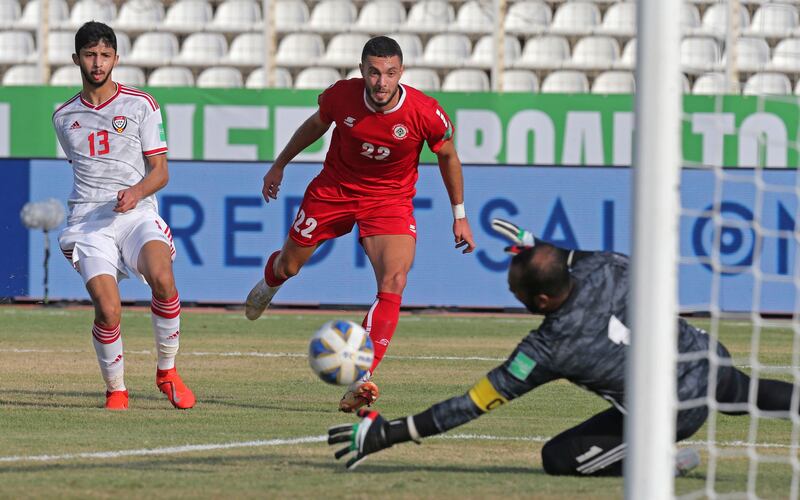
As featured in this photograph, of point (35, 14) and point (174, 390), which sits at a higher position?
point (35, 14)

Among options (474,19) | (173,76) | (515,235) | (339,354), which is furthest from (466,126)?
(515,235)

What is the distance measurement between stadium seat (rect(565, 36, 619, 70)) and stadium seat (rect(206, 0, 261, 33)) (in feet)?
15.7

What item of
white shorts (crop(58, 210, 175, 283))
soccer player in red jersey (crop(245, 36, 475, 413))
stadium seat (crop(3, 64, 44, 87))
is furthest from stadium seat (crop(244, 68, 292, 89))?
white shorts (crop(58, 210, 175, 283))

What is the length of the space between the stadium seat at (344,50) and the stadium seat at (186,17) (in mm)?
1936

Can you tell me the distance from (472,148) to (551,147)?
979 millimetres

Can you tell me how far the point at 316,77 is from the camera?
20672mm

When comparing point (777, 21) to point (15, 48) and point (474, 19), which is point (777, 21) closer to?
point (474, 19)

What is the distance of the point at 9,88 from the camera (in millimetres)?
17344

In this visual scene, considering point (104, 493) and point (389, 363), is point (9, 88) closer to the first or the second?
point (389, 363)

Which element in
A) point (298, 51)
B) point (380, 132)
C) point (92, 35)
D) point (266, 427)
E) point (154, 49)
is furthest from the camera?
point (154, 49)

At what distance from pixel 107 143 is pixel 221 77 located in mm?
12281

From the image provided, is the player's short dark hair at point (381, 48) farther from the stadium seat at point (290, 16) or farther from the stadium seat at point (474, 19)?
the stadium seat at point (474, 19)

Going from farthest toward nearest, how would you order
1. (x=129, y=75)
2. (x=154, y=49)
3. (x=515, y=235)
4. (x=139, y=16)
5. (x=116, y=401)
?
1. (x=139, y=16)
2. (x=154, y=49)
3. (x=129, y=75)
4. (x=116, y=401)
5. (x=515, y=235)

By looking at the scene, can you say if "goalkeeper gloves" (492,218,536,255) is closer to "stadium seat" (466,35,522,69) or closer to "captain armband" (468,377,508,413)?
"captain armband" (468,377,508,413)
